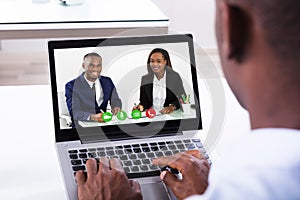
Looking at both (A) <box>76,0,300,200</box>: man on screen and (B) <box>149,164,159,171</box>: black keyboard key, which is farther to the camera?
(B) <box>149,164,159,171</box>: black keyboard key

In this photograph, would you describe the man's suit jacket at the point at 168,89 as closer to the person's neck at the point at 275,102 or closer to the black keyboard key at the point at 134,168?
the black keyboard key at the point at 134,168

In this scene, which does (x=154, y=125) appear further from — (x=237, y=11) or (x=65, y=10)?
(x=65, y=10)

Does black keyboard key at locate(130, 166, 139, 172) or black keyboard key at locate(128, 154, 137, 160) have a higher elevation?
black keyboard key at locate(128, 154, 137, 160)

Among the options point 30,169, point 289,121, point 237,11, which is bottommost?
point 30,169

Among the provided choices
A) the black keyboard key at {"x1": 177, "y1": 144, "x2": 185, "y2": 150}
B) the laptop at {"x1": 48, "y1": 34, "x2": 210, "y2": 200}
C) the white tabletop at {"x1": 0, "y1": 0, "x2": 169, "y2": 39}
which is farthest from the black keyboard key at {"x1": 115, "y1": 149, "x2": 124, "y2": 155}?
the white tabletop at {"x1": 0, "y1": 0, "x2": 169, "y2": 39}

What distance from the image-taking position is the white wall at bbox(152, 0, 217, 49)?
339 cm

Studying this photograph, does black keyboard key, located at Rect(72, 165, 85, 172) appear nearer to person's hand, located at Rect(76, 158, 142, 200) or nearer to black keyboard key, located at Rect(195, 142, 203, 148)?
person's hand, located at Rect(76, 158, 142, 200)

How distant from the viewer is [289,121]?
A: 1.54 feet

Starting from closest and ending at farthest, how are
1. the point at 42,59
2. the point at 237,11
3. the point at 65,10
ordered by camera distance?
the point at 237,11
the point at 65,10
the point at 42,59

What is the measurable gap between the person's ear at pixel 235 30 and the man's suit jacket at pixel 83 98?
1.56ft

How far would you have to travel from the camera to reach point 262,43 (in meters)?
0.44

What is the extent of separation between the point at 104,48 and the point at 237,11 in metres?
0.53

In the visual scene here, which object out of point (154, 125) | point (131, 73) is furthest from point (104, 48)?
point (154, 125)

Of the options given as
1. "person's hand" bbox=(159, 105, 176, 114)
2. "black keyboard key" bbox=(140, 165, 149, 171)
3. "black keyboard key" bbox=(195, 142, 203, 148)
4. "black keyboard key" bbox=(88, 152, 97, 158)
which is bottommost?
"black keyboard key" bbox=(140, 165, 149, 171)
